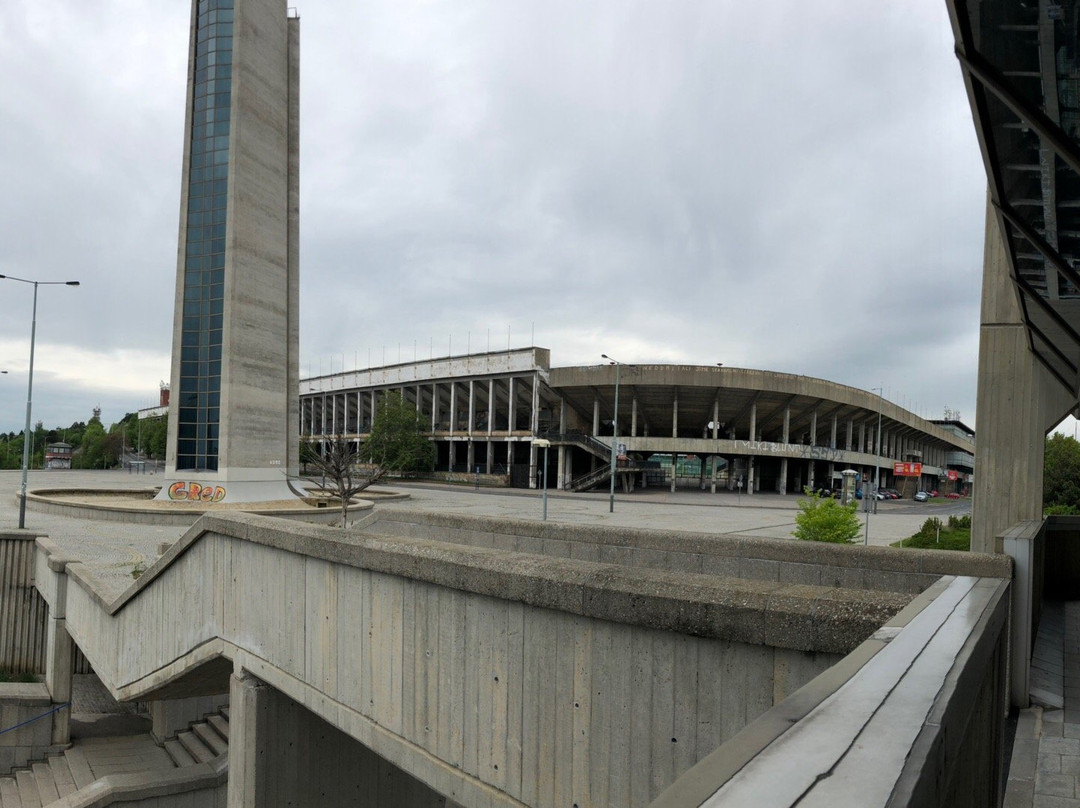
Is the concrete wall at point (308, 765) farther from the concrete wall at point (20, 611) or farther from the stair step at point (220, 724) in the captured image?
the concrete wall at point (20, 611)

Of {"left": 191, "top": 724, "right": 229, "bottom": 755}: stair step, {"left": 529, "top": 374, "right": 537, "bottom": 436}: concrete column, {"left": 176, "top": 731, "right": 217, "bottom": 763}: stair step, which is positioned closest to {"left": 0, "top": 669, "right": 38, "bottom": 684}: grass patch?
{"left": 176, "top": 731, "right": 217, "bottom": 763}: stair step

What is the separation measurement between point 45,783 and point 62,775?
11.5 inches

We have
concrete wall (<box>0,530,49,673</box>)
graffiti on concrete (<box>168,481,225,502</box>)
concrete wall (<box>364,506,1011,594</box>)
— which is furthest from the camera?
graffiti on concrete (<box>168,481,225,502</box>)

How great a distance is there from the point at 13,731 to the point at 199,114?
27378 millimetres

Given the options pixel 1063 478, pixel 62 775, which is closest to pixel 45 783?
pixel 62 775

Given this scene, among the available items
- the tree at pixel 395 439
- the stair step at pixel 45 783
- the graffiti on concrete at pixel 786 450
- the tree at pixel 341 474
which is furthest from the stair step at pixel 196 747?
the graffiti on concrete at pixel 786 450

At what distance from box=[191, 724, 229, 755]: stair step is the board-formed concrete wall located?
6736 millimetres

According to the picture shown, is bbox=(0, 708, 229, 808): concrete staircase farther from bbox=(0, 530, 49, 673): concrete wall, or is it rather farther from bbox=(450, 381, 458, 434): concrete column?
bbox=(450, 381, 458, 434): concrete column

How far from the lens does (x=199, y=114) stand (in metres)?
32.8

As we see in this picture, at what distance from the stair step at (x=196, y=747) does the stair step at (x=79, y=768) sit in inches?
64.5

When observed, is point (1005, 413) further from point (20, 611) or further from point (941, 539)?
point (20, 611)

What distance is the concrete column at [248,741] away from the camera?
8.34 metres

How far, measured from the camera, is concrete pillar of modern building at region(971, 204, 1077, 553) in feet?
36.3

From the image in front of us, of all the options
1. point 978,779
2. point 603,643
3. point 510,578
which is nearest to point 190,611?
point 510,578
